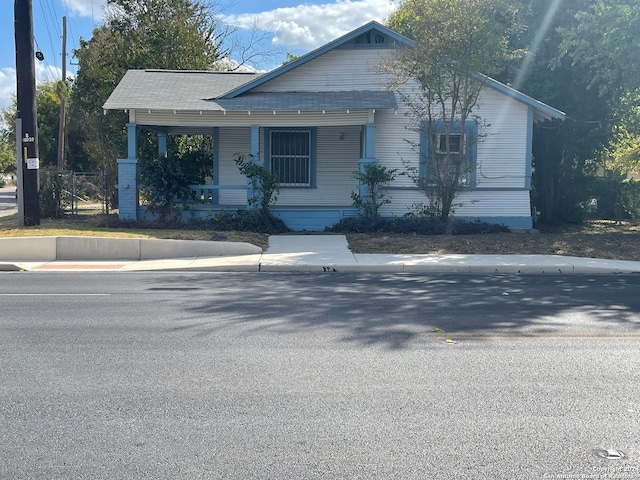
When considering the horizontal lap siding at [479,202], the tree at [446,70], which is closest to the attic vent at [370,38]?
the tree at [446,70]

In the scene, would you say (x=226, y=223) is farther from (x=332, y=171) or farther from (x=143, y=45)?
(x=143, y=45)

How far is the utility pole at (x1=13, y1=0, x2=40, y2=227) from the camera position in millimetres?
16594

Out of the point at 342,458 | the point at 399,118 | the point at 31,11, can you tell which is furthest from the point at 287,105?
the point at 342,458

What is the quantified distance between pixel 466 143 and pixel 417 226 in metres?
3.25

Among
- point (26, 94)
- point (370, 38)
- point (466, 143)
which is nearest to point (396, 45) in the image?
point (370, 38)

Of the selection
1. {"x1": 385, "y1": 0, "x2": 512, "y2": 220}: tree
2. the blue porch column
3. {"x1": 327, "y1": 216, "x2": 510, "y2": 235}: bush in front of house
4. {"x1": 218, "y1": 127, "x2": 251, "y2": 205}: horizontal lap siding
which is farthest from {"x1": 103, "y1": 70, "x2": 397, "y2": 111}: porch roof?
{"x1": 327, "y1": 216, "x2": 510, "y2": 235}: bush in front of house

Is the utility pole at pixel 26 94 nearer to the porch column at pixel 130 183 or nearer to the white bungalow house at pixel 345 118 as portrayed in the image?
the white bungalow house at pixel 345 118

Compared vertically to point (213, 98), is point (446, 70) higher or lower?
higher

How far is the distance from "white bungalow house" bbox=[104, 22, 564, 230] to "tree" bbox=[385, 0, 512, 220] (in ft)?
1.81

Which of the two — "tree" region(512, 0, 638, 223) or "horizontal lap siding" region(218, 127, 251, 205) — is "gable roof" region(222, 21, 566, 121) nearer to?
"tree" region(512, 0, 638, 223)

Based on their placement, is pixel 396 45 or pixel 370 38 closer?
pixel 396 45

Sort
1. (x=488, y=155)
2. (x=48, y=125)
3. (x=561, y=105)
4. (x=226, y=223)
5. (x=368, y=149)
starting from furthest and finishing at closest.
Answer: (x=48, y=125), (x=561, y=105), (x=488, y=155), (x=368, y=149), (x=226, y=223)

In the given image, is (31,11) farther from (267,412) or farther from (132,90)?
(267,412)

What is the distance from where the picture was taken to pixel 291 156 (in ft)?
68.5
